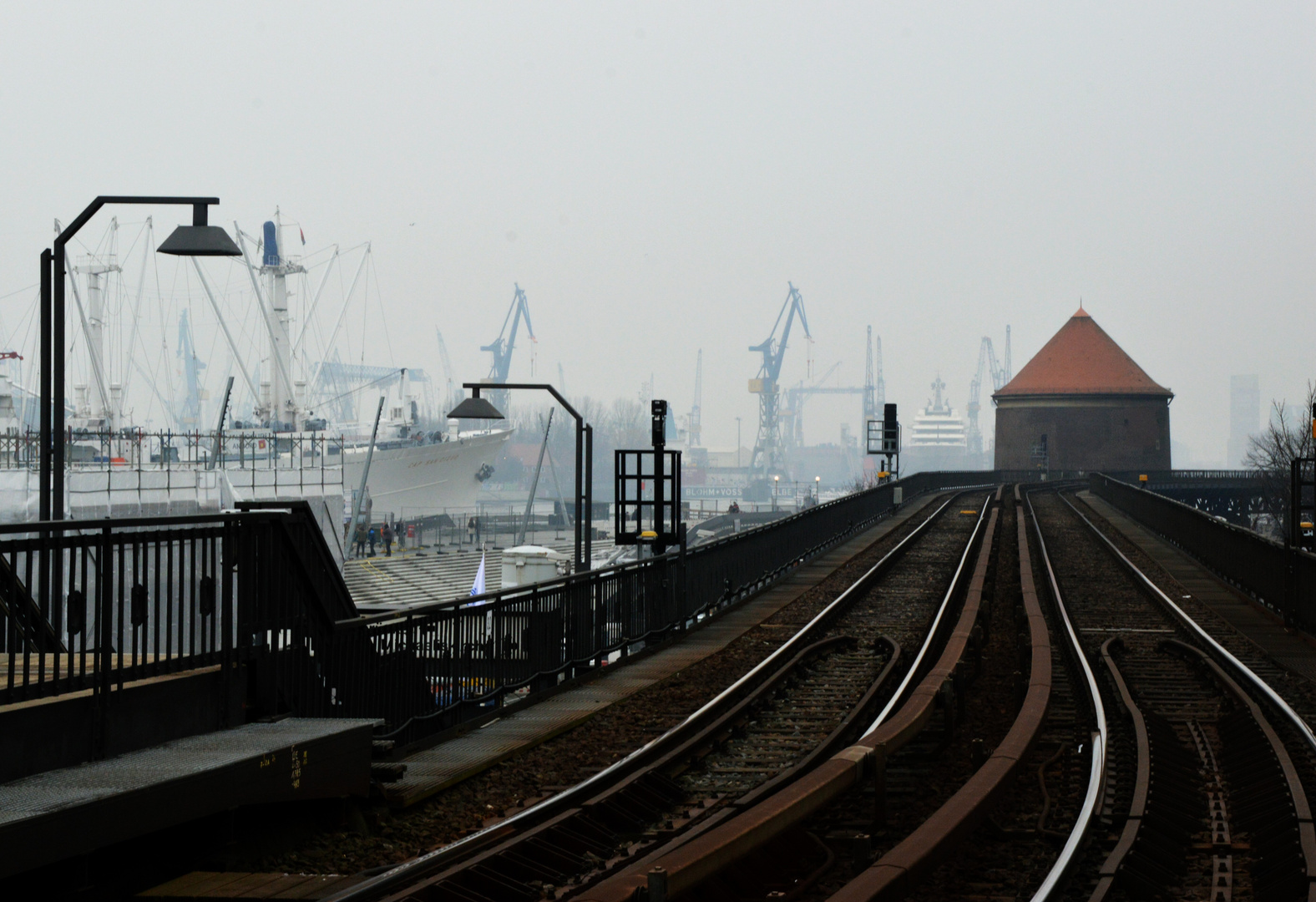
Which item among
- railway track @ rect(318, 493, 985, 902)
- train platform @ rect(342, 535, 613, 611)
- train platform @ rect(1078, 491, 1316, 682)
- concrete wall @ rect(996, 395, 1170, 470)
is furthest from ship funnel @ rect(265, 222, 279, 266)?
railway track @ rect(318, 493, 985, 902)

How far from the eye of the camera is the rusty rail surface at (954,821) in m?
6.37

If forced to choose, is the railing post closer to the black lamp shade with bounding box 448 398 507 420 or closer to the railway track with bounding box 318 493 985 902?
the railway track with bounding box 318 493 985 902

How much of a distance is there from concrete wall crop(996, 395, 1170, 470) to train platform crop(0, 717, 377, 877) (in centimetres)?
11040

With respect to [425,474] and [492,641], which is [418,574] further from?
[425,474]

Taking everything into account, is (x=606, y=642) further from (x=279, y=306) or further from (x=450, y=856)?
(x=279, y=306)

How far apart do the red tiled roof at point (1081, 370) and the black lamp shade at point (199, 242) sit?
109681 mm

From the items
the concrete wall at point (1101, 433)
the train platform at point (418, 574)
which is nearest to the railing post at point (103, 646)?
the train platform at point (418, 574)

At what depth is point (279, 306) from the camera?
101m

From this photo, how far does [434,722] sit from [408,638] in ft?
3.14

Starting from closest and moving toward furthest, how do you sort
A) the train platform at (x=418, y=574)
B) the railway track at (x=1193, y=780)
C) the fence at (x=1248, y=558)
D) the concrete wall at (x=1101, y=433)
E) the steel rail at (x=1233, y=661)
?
the railway track at (x=1193, y=780) → the steel rail at (x=1233, y=661) → the fence at (x=1248, y=558) → the train platform at (x=418, y=574) → the concrete wall at (x=1101, y=433)

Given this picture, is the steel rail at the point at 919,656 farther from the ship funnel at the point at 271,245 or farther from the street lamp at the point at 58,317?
the ship funnel at the point at 271,245

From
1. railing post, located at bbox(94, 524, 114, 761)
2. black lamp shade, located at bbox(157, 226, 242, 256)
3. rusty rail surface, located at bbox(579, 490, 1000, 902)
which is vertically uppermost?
black lamp shade, located at bbox(157, 226, 242, 256)

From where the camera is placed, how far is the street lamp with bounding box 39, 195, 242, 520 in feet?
39.3

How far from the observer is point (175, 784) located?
21.7 feet
